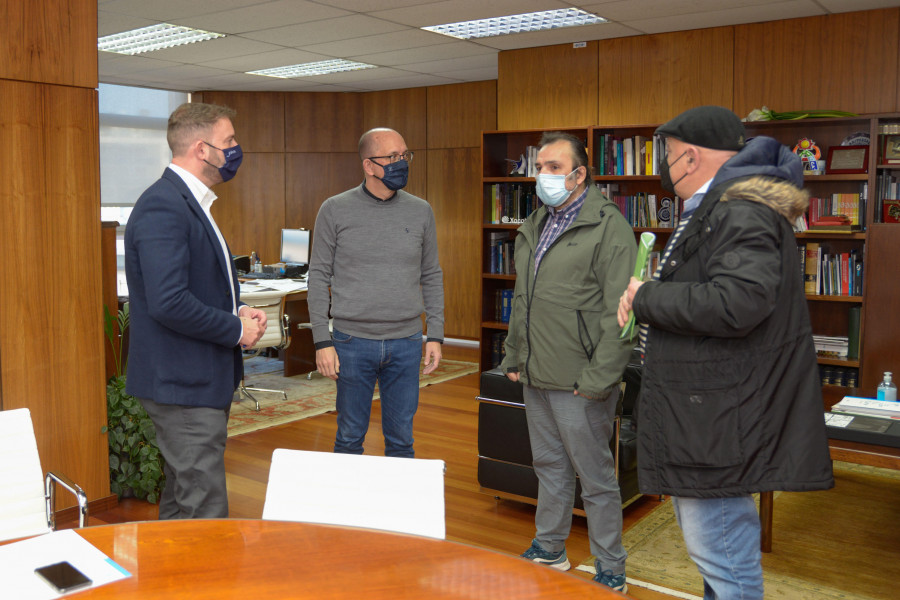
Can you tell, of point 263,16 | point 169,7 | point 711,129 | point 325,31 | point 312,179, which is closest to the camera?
point 711,129

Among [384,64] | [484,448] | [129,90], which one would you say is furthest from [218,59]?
[484,448]

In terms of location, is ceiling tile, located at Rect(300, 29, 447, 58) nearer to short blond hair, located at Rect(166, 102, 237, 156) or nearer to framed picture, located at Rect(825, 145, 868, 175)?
framed picture, located at Rect(825, 145, 868, 175)

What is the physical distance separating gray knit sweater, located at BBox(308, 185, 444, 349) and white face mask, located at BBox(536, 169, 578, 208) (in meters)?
0.61

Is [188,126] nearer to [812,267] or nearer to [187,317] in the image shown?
[187,317]

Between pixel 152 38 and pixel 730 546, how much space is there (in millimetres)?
6480

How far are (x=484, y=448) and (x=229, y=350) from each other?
66.1 inches

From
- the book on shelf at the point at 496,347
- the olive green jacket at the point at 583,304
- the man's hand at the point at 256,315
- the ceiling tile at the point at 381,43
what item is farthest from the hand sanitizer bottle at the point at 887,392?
the ceiling tile at the point at 381,43

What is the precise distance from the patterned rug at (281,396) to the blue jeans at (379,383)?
7.60 ft

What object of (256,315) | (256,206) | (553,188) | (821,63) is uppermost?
(821,63)

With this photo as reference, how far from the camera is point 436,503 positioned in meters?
1.78

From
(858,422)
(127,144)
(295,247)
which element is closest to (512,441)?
(858,422)

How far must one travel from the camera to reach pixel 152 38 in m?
6.82

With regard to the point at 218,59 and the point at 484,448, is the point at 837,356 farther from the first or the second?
the point at 218,59

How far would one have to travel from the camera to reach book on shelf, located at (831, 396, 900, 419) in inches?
133
